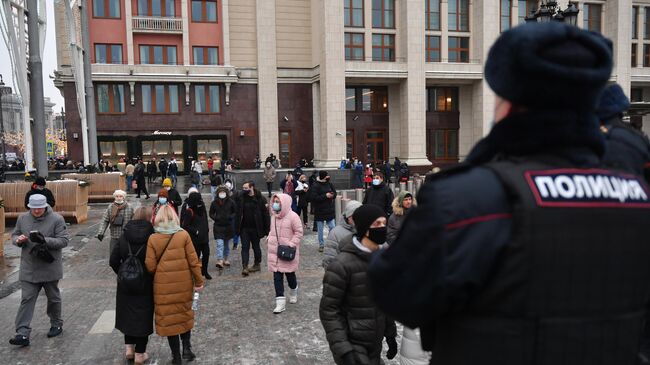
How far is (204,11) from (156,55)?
5.02 meters

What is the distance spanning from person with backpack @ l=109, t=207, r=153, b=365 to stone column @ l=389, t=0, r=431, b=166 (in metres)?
33.4

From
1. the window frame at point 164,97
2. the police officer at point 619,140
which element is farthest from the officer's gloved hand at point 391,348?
the window frame at point 164,97

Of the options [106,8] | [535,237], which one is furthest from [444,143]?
[535,237]

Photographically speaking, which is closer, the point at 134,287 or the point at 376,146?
the point at 134,287

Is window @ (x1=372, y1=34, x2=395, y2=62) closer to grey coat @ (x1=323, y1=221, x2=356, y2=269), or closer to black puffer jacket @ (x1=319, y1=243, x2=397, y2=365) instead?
grey coat @ (x1=323, y1=221, x2=356, y2=269)

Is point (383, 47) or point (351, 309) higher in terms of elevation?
point (383, 47)

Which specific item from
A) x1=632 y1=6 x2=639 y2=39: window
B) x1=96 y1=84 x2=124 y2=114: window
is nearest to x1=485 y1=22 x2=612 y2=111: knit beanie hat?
x1=96 y1=84 x2=124 y2=114: window

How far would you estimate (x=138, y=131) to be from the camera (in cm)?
3709

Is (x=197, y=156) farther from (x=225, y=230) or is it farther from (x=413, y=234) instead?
(x=413, y=234)

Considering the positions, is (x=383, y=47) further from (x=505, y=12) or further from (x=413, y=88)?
(x=505, y=12)

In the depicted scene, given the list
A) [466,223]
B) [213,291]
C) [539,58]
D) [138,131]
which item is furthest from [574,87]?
[138,131]

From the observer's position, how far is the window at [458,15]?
39.9 metres

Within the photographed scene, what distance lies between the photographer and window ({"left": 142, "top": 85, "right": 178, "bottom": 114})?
121 feet

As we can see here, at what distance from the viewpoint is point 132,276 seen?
206 inches
